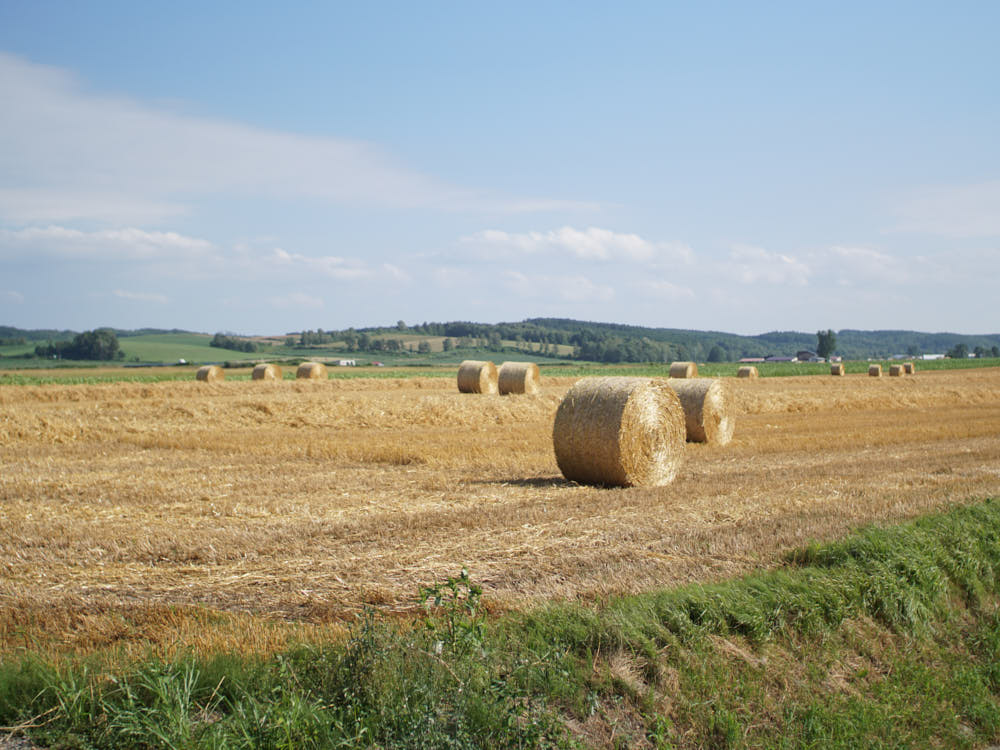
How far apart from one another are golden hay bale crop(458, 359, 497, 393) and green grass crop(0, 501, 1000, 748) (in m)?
28.1

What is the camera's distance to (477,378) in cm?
3547

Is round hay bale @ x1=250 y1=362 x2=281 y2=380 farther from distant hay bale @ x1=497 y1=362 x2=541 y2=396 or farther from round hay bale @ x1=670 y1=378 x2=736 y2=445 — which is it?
round hay bale @ x1=670 y1=378 x2=736 y2=445

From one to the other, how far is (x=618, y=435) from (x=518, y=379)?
2094 cm

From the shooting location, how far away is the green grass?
4.66 meters

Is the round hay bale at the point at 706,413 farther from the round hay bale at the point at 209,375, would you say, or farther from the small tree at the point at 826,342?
the small tree at the point at 826,342

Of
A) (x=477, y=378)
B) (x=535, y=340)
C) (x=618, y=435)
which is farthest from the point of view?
(x=535, y=340)

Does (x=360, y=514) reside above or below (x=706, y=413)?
below

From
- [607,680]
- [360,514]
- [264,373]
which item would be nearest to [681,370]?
[264,373]

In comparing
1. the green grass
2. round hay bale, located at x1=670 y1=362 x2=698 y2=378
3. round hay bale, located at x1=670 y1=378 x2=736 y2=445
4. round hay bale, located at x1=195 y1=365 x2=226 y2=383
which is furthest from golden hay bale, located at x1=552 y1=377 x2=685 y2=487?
round hay bale, located at x1=195 y1=365 x2=226 y2=383

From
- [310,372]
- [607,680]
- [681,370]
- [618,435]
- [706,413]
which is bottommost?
[607,680]

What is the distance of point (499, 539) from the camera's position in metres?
9.28

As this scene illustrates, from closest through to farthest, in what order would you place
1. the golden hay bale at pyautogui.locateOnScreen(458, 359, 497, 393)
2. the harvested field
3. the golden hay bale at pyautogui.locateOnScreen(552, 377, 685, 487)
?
the harvested field < the golden hay bale at pyautogui.locateOnScreen(552, 377, 685, 487) < the golden hay bale at pyautogui.locateOnScreen(458, 359, 497, 393)

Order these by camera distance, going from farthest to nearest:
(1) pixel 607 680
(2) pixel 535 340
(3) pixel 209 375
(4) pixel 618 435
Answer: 1. (2) pixel 535 340
2. (3) pixel 209 375
3. (4) pixel 618 435
4. (1) pixel 607 680

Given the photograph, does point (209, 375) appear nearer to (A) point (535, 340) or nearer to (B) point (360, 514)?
(B) point (360, 514)
